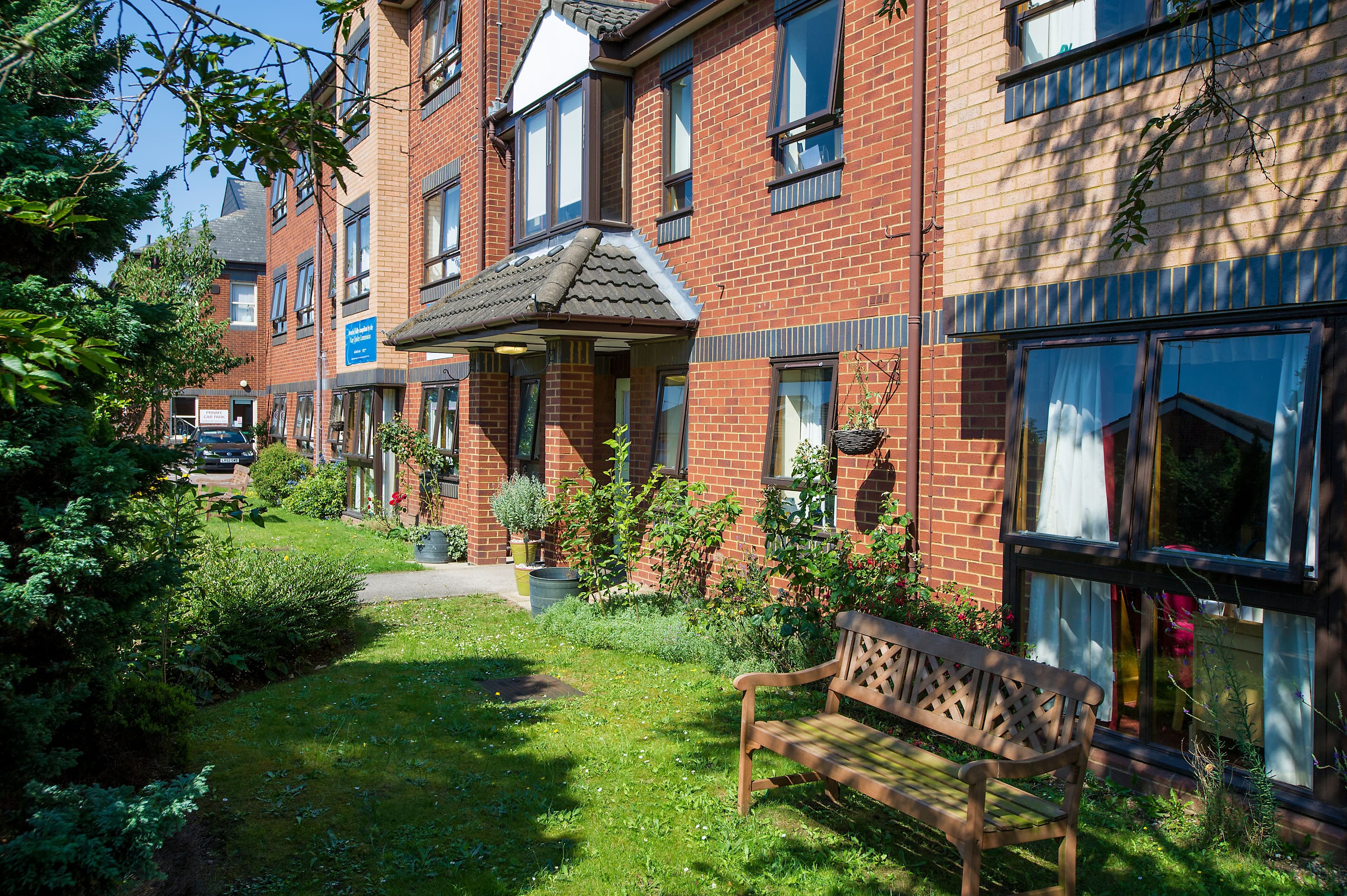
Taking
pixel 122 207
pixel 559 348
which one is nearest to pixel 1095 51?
pixel 122 207

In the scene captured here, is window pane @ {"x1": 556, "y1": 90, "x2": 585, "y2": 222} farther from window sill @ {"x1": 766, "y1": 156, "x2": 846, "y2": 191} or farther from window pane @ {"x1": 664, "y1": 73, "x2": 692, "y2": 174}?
window sill @ {"x1": 766, "y1": 156, "x2": 846, "y2": 191}

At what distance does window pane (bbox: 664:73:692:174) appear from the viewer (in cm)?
1048

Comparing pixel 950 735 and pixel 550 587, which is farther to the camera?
pixel 550 587

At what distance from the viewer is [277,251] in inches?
1106

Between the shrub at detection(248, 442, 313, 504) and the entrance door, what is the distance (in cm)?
1226

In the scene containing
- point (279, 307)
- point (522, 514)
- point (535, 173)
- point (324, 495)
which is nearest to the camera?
point (522, 514)

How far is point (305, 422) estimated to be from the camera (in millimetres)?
24219

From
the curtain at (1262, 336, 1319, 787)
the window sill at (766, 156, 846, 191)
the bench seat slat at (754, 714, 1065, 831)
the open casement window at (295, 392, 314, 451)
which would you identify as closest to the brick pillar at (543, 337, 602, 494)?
the window sill at (766, 156, 846, 191)

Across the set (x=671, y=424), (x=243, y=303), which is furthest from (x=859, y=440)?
(x=243, y=303)

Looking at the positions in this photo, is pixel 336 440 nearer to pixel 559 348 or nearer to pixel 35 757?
pixel 559 348

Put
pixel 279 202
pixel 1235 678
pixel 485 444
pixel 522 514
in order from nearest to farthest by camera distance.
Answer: pixel 1235 678, pixel 522 514, pixel 485 444, pixel 279 202

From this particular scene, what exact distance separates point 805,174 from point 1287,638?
5377 mm

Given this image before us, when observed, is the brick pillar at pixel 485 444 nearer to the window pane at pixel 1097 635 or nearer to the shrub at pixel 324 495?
the shrub at pixel 324 495

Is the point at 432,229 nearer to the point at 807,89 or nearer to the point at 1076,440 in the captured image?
the point at 807,89
